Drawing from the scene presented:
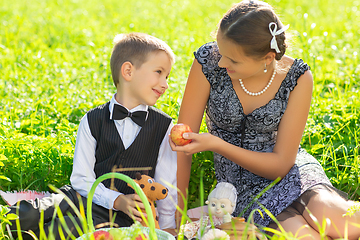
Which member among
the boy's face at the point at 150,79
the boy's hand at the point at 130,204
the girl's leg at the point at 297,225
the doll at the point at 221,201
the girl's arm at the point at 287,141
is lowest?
the girl's leg at the point at 297,225

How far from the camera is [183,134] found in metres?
2.30

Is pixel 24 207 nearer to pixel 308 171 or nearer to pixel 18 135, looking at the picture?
pixel 18 135

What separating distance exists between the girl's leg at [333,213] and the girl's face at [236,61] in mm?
873

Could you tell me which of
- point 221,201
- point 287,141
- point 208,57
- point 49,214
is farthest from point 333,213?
point 49,214

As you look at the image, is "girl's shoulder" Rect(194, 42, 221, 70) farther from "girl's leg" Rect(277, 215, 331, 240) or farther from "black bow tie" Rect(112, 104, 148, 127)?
"girl's leg" Rect(277, 215, 331, 240)

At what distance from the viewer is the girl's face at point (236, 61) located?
7.79ft

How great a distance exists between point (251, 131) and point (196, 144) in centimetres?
54

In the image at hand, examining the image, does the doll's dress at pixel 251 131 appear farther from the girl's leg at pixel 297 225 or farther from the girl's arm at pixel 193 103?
the girl's leg at pixel 297 225

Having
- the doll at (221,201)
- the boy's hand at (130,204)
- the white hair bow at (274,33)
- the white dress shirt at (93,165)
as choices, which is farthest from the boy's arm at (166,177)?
the white hair bow at (274,33)

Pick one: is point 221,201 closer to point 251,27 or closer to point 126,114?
point 126,114

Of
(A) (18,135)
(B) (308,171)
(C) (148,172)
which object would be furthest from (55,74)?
(B) (308,171)

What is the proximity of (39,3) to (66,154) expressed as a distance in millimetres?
6681

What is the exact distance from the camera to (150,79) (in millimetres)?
2469

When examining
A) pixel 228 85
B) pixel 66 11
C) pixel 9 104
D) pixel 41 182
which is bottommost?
pixel 41 182
